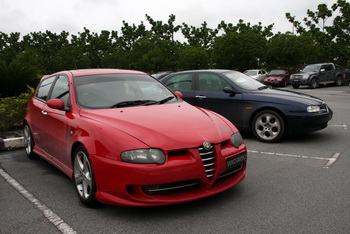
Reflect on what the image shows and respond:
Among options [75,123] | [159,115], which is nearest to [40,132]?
[75,123]

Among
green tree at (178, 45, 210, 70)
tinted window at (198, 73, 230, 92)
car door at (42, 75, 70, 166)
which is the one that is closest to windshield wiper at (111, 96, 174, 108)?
car door at (42, 75, 70, 166)

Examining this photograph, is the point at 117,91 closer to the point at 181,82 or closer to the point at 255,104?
the point at 255,104

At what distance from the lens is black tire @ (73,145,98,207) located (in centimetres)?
365

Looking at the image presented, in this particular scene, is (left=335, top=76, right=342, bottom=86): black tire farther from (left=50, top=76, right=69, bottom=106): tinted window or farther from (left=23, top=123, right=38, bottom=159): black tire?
(left=50, top=76, right=69, bottom=106): tinted window

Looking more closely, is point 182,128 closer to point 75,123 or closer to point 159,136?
point 159,136

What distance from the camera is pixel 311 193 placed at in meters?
4.08

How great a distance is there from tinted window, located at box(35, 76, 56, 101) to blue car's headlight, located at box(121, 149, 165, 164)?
2730mm

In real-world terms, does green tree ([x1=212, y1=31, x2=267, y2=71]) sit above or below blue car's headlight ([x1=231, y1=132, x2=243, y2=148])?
above

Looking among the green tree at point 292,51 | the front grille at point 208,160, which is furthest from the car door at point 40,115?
the green tree at point 292,51

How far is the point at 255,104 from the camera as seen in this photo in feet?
23.5

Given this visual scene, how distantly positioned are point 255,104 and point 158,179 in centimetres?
437

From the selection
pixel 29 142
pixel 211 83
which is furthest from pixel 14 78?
pixel 211 83

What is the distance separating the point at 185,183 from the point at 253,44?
4267cm

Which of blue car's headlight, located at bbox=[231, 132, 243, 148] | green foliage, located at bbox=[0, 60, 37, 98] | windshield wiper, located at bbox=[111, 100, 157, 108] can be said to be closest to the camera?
blue car's headlight, located at bbox=[231, 132, 243, 148]
